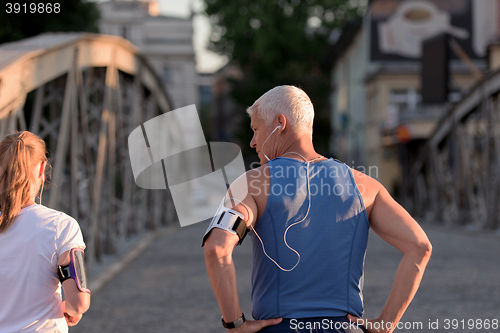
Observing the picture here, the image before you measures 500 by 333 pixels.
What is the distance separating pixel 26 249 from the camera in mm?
2531

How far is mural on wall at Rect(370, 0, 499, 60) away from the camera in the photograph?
38.0 meters

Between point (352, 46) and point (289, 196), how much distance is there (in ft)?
139

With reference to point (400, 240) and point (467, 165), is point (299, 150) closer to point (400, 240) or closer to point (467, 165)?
point (400, 240)

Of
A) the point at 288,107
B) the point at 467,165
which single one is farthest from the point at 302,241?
the point at 467,165

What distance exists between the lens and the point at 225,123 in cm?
9088

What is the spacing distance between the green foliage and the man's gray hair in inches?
647

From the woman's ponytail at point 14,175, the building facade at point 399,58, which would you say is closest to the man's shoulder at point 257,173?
the woman's ponytail at point 14,175

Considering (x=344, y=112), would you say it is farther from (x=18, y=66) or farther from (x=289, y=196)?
(x=289, y=196)

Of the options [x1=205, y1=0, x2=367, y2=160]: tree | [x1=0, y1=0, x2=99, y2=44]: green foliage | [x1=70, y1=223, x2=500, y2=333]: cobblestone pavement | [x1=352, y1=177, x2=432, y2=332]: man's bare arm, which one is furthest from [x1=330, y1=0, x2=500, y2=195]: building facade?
[x1=352, y1=177, x2=432, y2=332]: man's bare arm

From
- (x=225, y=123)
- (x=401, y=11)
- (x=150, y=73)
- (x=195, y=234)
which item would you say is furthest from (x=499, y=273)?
(x=225, y=123)

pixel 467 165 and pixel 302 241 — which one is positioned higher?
pixel 302 241

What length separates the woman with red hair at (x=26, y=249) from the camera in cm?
253

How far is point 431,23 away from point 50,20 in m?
24.8

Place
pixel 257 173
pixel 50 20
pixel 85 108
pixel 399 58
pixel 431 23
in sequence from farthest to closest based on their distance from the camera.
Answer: pixel 431 23 → pixel 399 58 → pixel 50 20 → pixel 85 108 → pixel 257 173
